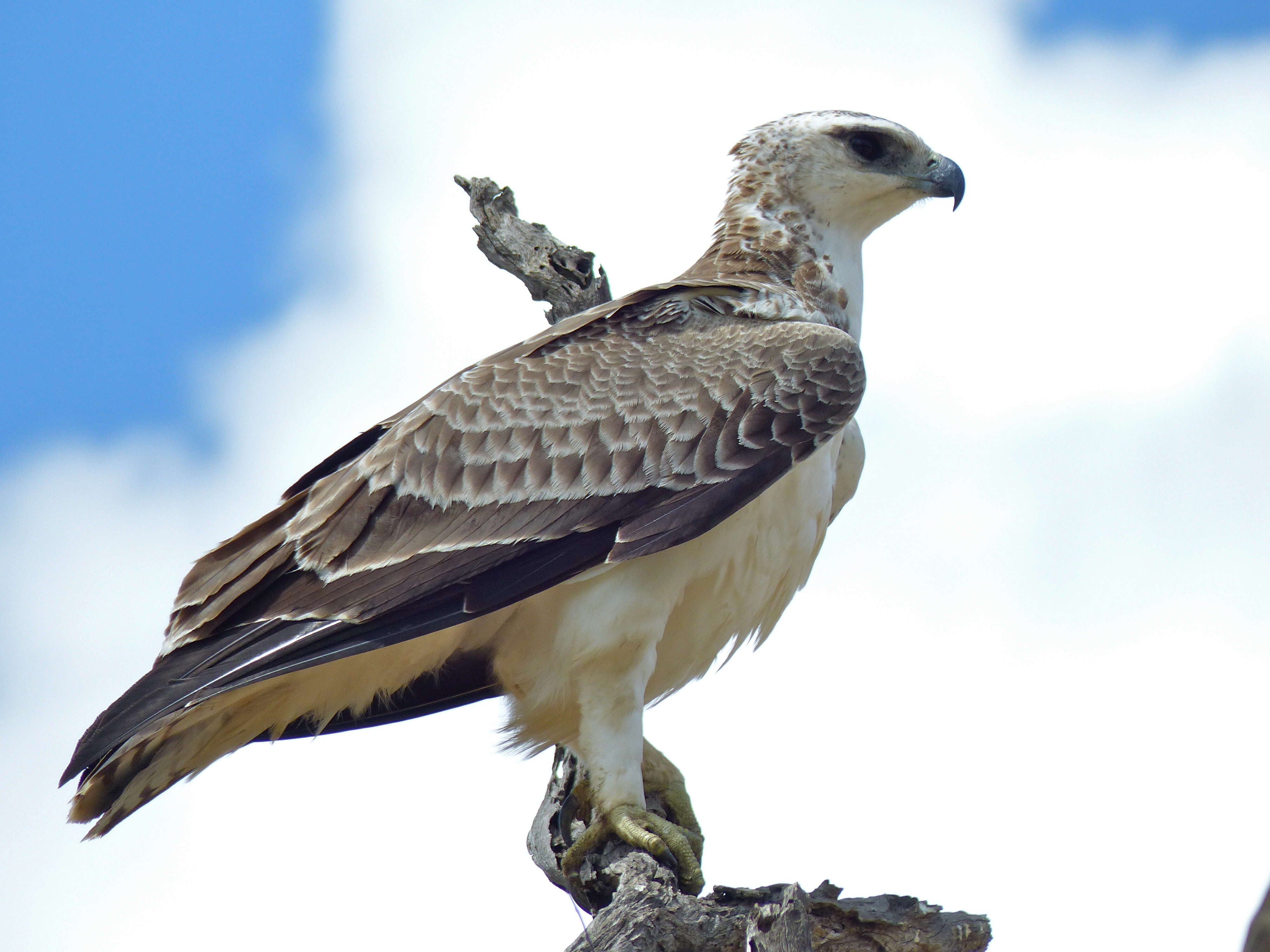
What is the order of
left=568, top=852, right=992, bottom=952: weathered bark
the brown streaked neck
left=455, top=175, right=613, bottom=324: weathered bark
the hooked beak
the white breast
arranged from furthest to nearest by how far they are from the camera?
left=455, top=175, right=613, bottom=324: weathered bark
the hooked beak
the brown streaked neck
the white breast
left=568, top=852, right=992, bottom=952: weathered bark

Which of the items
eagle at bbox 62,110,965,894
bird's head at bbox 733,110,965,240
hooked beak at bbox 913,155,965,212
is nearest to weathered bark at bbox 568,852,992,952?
eagle at bbox 62,110,965,894

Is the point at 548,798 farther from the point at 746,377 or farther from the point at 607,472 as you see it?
the point at 746,377

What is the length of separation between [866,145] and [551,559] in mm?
2498

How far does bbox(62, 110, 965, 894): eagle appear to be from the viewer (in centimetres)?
444

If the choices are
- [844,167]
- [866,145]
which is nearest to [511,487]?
[844,167]

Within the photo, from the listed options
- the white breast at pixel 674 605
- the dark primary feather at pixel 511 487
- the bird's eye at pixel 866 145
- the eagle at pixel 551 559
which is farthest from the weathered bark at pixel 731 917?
the bird's eye at pixel 866 145

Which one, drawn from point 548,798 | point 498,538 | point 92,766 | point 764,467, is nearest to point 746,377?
point 764,467

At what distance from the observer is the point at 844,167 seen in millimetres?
5750

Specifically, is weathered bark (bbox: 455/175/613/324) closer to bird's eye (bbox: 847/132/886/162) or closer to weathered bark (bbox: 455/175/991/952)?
bird's eye (bbox: 847/132/886/162)

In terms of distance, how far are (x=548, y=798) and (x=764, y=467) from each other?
5.81ft

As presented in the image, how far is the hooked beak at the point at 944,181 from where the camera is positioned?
5.85 meters

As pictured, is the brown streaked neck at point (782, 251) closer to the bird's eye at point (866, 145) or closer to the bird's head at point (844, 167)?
the bird's head at point (844, 167)

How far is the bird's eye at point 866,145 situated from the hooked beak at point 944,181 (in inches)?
8.0

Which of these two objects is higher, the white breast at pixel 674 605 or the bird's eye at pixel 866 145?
the bird's eye at pixel 866 145
